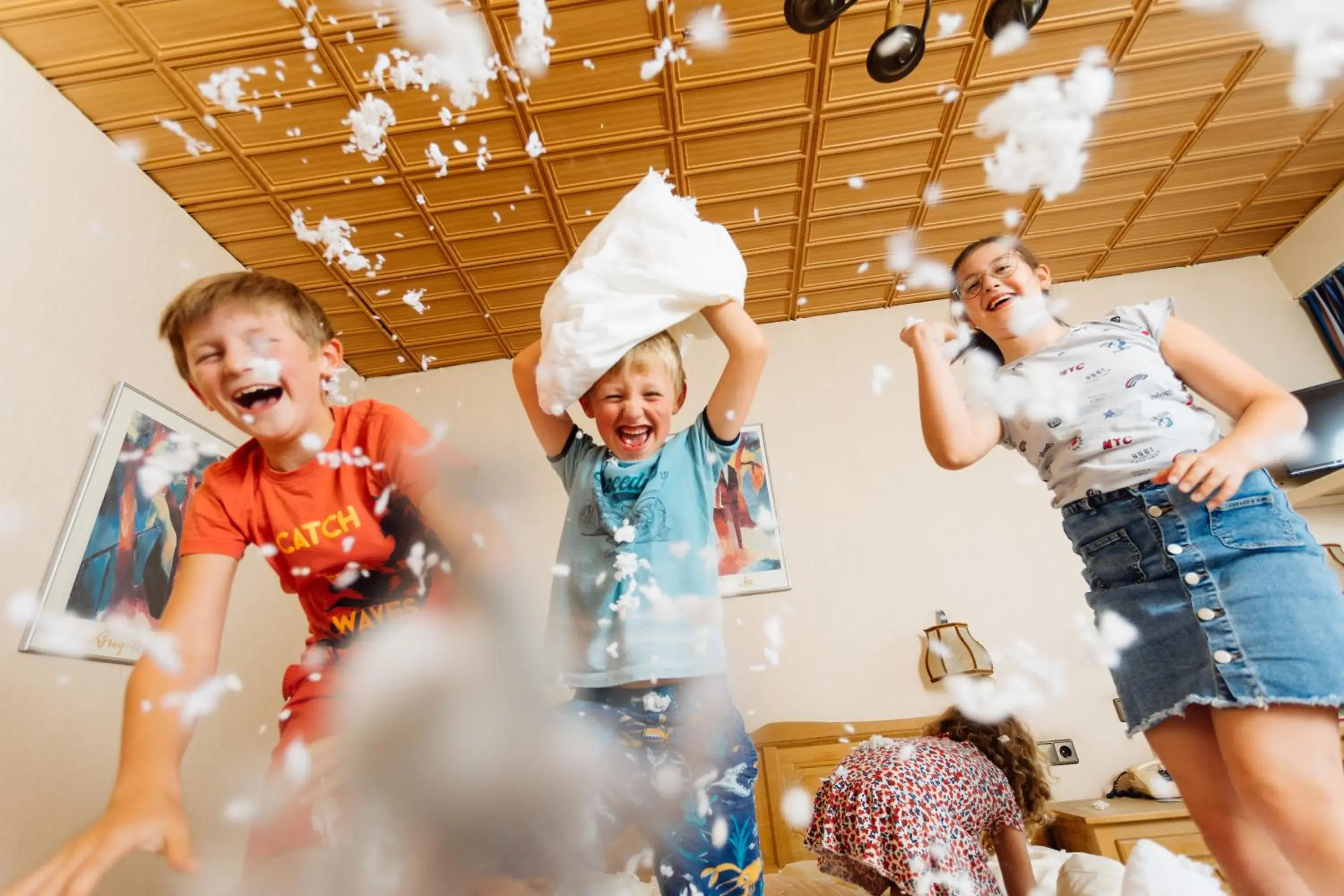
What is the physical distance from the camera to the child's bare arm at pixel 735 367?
0.70m

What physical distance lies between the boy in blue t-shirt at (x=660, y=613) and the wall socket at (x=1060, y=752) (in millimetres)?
1614

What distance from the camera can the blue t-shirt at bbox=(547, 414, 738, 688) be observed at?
0.66m

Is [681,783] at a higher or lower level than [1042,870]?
higher

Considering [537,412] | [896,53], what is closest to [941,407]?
[537,412]

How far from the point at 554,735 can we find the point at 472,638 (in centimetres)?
11

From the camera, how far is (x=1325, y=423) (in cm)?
209

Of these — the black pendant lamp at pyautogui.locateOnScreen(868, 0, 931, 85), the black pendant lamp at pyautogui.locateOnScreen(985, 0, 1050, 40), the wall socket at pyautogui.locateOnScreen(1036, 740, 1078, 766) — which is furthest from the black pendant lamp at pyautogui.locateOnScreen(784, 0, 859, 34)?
the wall socket at pyautogui.locateOnScreen(1036, 740, 1078, 766)

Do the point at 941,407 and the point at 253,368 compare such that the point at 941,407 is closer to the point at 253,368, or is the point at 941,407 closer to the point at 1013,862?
the point at 253,368

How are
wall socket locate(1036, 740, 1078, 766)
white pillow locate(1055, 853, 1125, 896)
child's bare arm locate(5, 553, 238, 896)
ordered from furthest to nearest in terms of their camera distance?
wall socket locate(1036, 740, 1078, 766)
white pillow locate(1055, 853, 1125, 896)
child's bare arm locate(5, 553, 238, 896)

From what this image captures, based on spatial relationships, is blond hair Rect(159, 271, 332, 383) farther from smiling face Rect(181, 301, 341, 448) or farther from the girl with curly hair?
the girl with curly hair

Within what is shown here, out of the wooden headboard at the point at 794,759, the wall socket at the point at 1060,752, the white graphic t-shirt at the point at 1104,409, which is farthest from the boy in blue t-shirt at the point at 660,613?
the wall socket at the point at 1060,752

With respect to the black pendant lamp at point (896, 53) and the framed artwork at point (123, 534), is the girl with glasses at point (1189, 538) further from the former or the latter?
the framed artwork at point (123, 534)

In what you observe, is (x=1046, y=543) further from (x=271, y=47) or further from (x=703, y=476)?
(x=271, y=47)

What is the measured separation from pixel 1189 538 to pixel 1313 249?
2114mm
